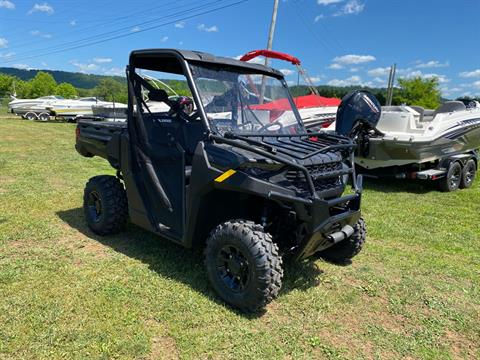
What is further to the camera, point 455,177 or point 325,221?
point 455,177

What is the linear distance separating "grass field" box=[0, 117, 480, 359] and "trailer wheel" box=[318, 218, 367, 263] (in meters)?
0.14

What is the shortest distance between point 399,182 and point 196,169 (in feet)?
23.4

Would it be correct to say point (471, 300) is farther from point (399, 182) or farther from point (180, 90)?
point (399, 182)

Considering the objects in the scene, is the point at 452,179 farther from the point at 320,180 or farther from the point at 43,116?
the point at 43,116

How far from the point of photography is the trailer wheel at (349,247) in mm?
4223

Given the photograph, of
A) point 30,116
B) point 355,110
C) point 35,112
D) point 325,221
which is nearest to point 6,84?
point 30,116

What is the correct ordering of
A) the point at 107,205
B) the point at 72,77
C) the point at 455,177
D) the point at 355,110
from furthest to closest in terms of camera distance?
1. the point at 72,77
2. the point at 455,177
3. the point at 355,110
4. the point at 107,205

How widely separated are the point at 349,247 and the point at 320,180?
1164mm

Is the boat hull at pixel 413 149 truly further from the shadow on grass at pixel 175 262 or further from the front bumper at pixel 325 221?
the front bumper at pixel 325 221

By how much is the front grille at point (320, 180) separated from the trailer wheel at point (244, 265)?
0.46 metres

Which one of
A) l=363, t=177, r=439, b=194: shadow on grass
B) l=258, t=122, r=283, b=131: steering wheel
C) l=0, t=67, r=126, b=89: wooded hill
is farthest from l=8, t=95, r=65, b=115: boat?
l=0, t=67, r=126, b=89: wooded hill

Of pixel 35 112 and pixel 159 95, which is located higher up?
pixel 159 95

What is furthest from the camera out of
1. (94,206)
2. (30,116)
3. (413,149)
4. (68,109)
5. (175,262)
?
(30,116)

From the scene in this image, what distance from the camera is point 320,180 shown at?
349 centimetres
